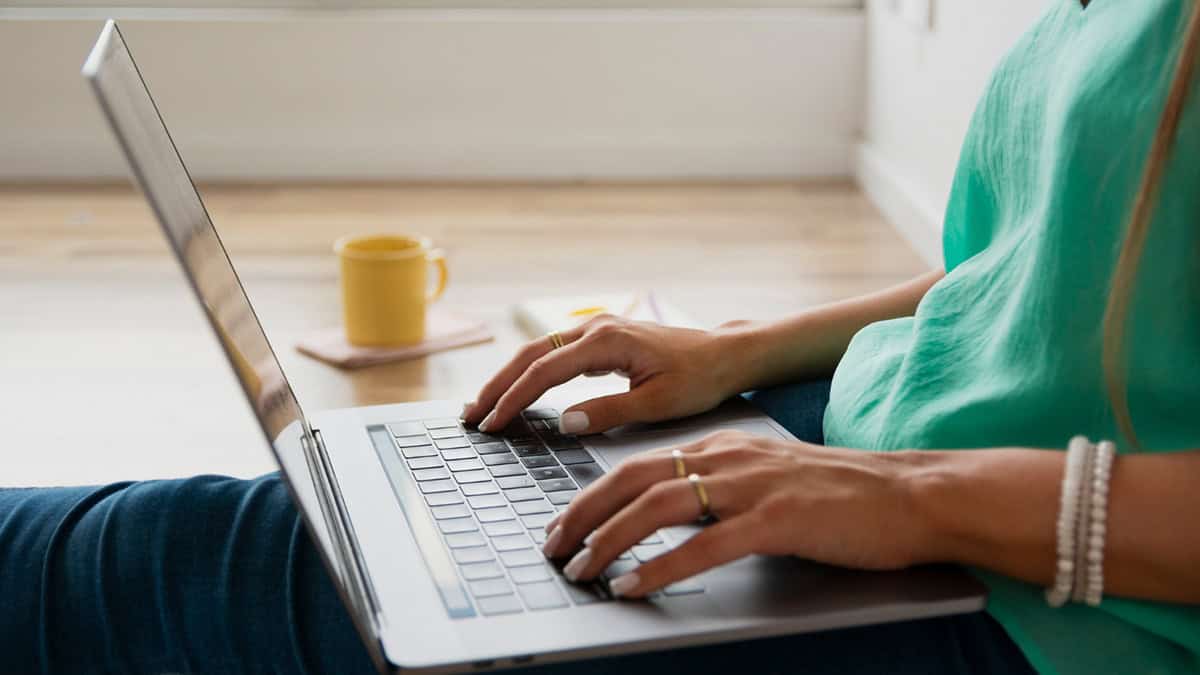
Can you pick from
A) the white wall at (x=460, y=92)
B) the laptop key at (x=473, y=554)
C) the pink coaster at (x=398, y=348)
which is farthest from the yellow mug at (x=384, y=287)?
the white wall at (x=460, y=92)

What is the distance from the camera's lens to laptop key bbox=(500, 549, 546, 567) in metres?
0.67

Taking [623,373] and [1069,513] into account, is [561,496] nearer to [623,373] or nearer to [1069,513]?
[623,373]

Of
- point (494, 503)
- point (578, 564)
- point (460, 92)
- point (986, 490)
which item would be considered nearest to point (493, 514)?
point (494, 503)

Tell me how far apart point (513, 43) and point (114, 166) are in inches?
39.2

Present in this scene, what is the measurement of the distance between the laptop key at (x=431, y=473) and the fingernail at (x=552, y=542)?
142 millimetres

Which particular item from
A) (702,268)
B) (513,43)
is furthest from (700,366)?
(513,43)

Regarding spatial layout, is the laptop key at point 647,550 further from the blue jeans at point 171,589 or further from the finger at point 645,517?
the blue jeans at point 171,589

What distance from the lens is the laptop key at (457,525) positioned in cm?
72

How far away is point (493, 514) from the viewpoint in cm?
74

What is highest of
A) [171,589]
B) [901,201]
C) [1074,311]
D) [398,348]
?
[1074,311]

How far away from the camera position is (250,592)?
738 mm

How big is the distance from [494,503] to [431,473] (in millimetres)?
62

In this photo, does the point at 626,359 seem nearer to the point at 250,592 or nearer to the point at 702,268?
the point at 250,592

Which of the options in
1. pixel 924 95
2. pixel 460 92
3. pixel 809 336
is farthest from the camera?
pixel 460 92
